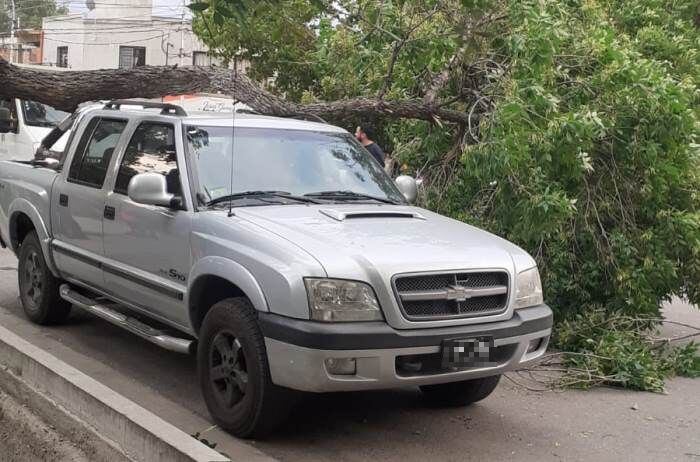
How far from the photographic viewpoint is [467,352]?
450 cm

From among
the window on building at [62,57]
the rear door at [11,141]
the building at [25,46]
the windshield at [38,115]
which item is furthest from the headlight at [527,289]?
the building at [25,46]

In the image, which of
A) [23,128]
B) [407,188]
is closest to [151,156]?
[407,188]

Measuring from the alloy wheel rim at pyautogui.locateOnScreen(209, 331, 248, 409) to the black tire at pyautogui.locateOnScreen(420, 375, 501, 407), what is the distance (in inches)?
56.9

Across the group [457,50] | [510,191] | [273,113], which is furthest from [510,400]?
[273,113]

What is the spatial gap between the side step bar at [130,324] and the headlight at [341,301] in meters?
1.30

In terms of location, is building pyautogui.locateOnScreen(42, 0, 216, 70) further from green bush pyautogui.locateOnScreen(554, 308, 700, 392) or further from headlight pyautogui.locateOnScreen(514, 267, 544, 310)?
headlight pyautogui.locateOnScreen(514, 267, 544, 310)

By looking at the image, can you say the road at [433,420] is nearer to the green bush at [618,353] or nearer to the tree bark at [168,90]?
the green bush at [618,353]

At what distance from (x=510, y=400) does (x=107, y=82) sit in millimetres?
5417

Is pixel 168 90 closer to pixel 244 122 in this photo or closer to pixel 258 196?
pixel 244 122

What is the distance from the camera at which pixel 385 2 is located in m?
8.05

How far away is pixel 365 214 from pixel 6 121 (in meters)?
11.6

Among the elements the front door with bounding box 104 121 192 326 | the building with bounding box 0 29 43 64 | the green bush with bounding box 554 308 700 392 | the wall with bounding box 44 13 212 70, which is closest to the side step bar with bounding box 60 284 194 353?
the front door with bounding box 104 121 192 326

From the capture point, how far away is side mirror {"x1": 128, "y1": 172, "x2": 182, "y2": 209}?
520 cm

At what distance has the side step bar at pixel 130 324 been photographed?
17.4 ft
